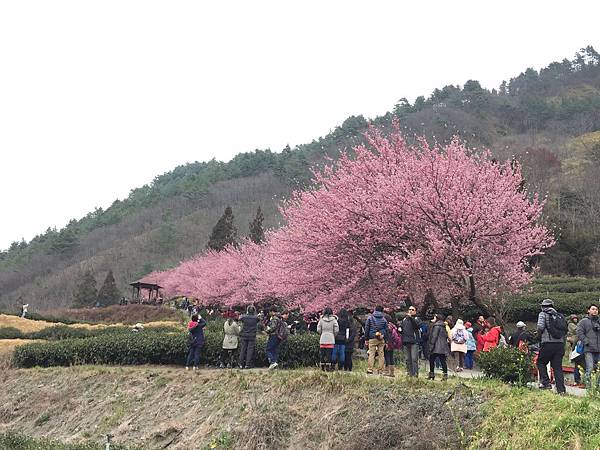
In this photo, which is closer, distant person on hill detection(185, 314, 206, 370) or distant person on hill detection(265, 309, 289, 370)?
distant person on hill detection(265, 309, 289, 370)

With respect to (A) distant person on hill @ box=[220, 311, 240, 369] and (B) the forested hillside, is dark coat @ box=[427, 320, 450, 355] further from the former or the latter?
(B) the forested hillside

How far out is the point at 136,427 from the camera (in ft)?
39.2

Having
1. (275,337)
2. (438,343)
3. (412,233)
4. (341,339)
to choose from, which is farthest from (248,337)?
(412,233)

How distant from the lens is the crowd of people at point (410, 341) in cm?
912

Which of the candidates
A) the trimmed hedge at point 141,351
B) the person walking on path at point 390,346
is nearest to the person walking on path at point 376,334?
the person walking on path at point 390,346

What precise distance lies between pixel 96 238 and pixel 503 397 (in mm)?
113144

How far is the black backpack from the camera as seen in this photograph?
8891 millimetres

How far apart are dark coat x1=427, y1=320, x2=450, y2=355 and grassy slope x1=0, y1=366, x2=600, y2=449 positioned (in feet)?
5.78

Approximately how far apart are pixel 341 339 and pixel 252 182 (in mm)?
101200

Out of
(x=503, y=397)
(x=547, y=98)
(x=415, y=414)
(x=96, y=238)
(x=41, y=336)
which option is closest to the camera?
(x=503, y=397)

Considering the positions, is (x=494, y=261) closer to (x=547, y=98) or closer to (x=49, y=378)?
(x=49, y=378)

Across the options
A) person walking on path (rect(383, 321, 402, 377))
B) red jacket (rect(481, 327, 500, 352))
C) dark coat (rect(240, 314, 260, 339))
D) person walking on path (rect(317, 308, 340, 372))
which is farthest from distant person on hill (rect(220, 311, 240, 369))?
red jacket (rect(481, 327, 500, 352))

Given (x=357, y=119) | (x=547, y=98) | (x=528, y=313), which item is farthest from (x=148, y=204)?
(x=528, y=313)

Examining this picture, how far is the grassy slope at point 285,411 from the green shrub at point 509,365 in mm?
480
